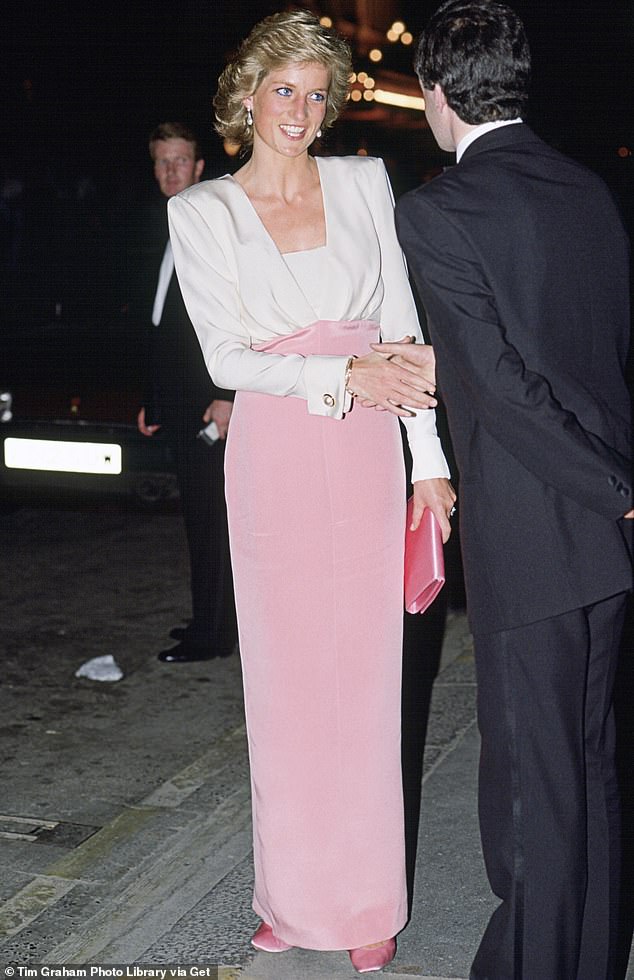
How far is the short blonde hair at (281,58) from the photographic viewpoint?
2.95 meters

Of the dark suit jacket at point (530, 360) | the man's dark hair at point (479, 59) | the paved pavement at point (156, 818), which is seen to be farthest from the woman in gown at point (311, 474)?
the man's dark hair at point (479, 59)

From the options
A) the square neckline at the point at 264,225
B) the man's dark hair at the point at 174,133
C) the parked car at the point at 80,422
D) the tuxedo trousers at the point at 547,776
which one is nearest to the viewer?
the tuxedo trousers at the point at 547,776

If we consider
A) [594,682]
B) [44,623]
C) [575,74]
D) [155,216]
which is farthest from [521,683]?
[575,74]

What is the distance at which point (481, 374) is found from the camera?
91.2 inches

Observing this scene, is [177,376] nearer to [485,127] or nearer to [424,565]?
[424,565]

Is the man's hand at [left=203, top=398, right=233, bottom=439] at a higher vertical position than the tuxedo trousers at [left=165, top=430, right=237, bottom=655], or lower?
higher

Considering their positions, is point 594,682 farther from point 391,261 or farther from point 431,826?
point 431,826

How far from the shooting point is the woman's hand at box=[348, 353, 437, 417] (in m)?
2.81

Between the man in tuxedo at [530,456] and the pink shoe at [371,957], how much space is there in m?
0.47

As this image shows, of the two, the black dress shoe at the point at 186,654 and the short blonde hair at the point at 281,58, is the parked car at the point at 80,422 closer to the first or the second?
the black dress shoe at the point at 186,654

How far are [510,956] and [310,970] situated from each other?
0.66 meters

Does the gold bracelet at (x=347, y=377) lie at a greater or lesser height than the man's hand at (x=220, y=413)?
greater

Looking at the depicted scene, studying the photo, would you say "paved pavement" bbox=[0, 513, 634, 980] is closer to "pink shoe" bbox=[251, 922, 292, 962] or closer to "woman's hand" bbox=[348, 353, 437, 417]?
"pink shoe" bbox=[251, 922, 292, 962]

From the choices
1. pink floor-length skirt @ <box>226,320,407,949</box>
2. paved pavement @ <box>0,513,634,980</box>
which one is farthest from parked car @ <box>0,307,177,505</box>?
pink floor-length skirt @ <box>226,320,407,949</box>
